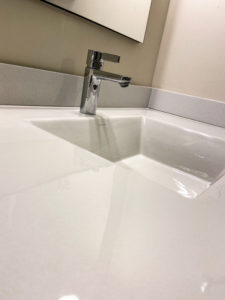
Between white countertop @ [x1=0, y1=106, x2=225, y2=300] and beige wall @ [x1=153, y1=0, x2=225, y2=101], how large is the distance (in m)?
0.85

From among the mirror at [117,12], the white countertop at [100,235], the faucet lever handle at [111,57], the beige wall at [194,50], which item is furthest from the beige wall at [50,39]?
the white countertop at [100,235]

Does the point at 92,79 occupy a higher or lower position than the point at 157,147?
higher

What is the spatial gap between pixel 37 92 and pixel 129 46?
1.63ft

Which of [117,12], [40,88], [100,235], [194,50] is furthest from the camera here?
[194,50]

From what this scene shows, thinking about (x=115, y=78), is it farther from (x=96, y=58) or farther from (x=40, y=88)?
(x=40, y=88)

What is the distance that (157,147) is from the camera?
0.92m

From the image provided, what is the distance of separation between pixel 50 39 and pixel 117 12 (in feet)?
1.04

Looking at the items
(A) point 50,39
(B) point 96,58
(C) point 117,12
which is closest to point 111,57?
(B) point 96,58

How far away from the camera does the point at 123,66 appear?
1022mm

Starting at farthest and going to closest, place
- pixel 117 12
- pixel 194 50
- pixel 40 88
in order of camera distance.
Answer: pixel 194 50, pixel 117 12, pixel 40 88

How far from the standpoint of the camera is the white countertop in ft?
0.57

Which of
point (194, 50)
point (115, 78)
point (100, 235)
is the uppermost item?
point (194, 50)

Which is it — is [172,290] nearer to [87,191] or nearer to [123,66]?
[87,191]

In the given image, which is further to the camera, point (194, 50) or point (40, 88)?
point (194, 50)
